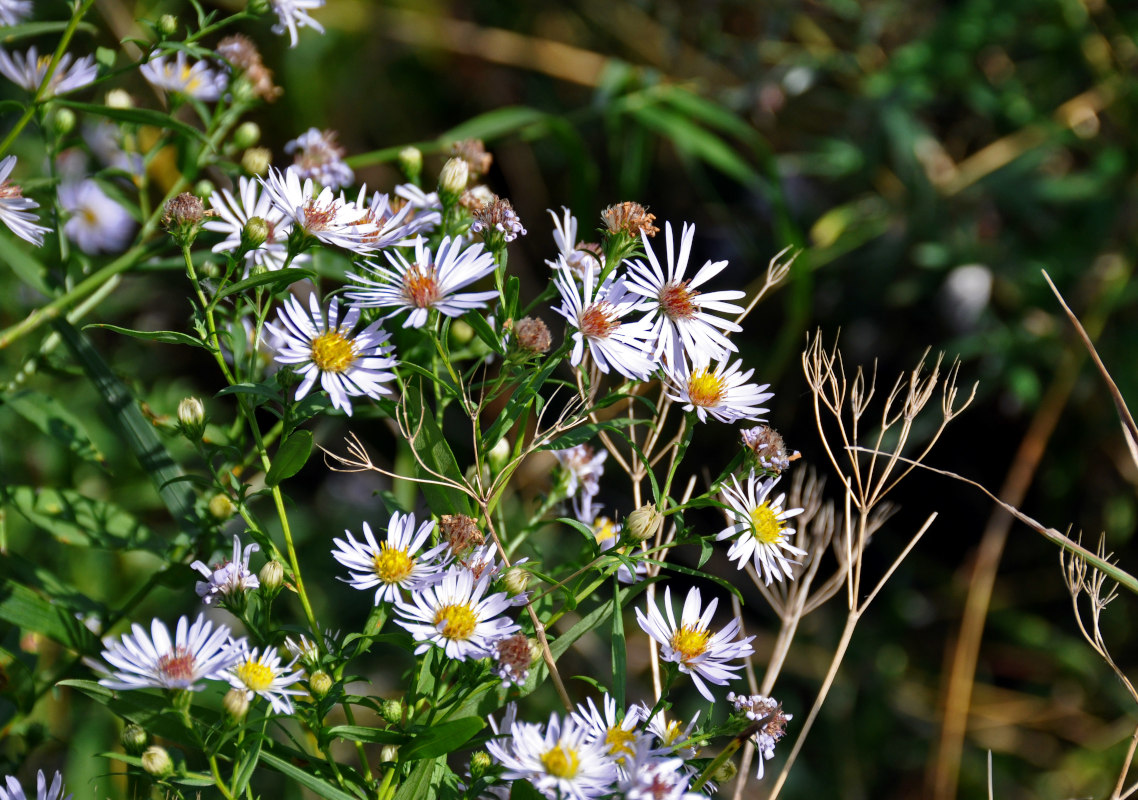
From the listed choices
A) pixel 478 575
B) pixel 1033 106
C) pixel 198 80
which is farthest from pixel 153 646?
pixel 1033 106

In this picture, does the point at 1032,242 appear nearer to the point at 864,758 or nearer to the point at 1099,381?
the point at 1099,381

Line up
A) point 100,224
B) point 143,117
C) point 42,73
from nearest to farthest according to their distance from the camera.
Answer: point 143,117, point 42,73, point 100,224

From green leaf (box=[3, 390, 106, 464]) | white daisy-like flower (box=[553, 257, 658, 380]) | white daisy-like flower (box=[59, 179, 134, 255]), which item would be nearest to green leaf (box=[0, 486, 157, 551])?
green leaf (box=[3, 390, 106, 464])

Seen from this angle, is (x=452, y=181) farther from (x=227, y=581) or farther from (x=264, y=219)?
(x=227, y=581)

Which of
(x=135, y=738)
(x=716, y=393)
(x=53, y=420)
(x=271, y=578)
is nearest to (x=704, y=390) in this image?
(x=716, y=393)

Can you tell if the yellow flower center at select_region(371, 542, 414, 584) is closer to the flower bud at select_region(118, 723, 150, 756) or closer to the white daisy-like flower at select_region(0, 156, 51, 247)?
the flower bud at select_region(118, 723, 150, 756)

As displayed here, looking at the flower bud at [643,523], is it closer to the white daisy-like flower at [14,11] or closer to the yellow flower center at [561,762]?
the yellow flower center at [561,762]
